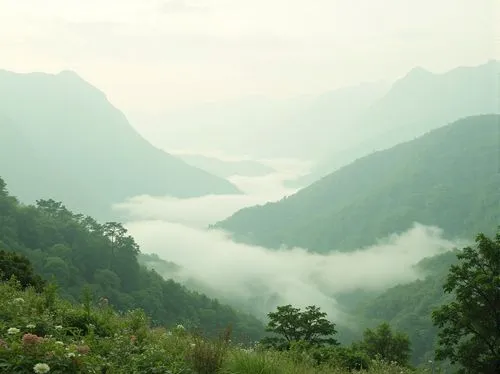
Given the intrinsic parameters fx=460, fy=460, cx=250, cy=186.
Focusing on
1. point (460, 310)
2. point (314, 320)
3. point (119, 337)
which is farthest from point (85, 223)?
point (119, 337)

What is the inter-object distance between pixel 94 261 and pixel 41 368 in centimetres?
10933

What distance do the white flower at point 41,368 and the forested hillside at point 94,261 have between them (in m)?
85.5

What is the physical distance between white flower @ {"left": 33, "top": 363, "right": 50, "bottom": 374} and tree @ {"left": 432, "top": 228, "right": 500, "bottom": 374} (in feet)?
74.4

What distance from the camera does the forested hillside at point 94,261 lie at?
3593 inches

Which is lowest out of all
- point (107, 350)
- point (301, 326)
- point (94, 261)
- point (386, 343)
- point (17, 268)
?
point (386, 343)

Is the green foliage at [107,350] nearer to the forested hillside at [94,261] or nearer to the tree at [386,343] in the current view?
the tree at [386,343]

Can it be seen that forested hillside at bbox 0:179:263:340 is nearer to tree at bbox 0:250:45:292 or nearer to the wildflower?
tree at bbox 0:250:45:292

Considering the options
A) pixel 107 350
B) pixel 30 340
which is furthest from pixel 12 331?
pixel 107 350

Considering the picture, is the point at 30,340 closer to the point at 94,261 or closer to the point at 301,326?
the point at 301,326

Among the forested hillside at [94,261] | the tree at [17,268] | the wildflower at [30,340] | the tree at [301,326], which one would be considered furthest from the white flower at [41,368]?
the forested hillside at [94,261]

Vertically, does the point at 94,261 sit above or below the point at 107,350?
above

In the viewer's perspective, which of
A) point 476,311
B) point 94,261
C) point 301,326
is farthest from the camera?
point 94,261

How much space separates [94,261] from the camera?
10775cm

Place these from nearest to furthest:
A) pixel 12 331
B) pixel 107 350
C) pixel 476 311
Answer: pixel 12 331 < pixel 107 350 < pixel 476 311
